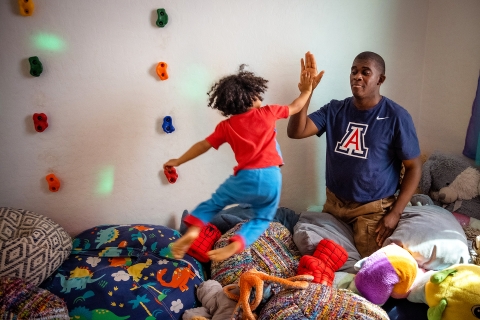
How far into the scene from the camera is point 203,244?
70.4 inches

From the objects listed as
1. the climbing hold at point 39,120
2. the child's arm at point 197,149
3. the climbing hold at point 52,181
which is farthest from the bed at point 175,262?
the child's arm at point 197,149

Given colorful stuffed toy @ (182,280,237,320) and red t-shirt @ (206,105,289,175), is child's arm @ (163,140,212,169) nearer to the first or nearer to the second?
red t-shirt @ (206,105,289,175)

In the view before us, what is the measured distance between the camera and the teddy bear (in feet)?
6.41

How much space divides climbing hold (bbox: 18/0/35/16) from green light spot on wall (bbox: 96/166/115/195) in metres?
0.69

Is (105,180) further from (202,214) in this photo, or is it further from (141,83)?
(202,214)

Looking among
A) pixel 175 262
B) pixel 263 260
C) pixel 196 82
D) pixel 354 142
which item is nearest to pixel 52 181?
pixel 175 262

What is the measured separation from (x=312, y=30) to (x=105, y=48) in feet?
3.13

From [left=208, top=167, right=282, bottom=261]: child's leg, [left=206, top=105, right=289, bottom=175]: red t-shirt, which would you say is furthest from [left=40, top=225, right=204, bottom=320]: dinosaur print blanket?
[left=206, top=105, right=289, bottom=175]: red t-shirt

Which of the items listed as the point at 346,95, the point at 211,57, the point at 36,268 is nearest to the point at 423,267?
the point at 346,95

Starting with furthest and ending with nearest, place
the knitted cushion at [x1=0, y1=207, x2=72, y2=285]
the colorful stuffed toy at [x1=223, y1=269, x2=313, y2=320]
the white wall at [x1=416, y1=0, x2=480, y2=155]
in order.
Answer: the white wall at [x1=416, y1=0, x2=480, y2=155] → the knitted cushion at [x1=0, y1=207, x2=72, y2=285] → the colorful stuffed toy at [x1=223, y1=269, x2=313, y2=320]

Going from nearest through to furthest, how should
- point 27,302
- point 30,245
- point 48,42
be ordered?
1. point 27,302
2. point 30,245
3. point 48,42

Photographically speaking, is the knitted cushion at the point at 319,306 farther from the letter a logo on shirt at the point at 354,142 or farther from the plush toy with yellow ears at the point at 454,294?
the letter a logo on shirt at the point at 354,142

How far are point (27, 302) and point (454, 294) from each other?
1.42m

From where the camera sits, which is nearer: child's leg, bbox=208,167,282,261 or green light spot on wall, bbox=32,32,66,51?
child's leg, bbox=208,167,282,261
